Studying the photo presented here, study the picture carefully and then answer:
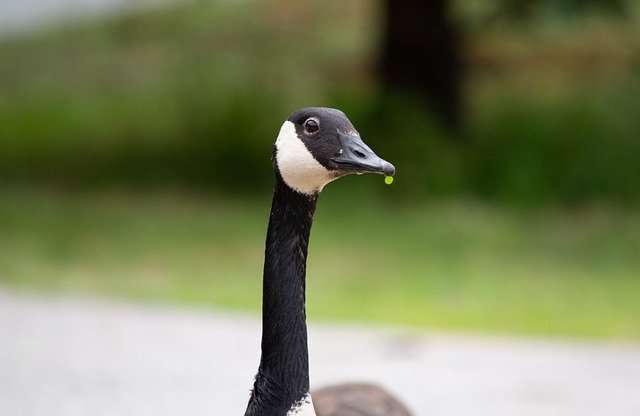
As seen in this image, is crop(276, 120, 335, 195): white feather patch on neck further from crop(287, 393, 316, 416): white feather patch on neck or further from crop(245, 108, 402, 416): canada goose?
crop(287, 393, 316, 416): white feather patch on neck

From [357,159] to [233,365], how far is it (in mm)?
4299

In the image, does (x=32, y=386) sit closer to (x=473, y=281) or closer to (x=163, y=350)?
(x=163, y=350)

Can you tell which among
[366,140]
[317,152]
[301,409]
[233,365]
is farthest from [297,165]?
[366,140]

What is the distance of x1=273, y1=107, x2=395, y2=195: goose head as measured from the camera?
11.9ft

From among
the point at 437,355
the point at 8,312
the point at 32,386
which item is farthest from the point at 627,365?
the point at 8,312

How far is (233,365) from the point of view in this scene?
772 cm

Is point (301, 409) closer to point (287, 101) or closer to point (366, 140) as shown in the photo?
point (366, 140)

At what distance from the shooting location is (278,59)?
17766mm

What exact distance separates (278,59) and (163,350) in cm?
1025

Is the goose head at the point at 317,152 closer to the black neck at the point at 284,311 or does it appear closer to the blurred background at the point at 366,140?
the black neck at the point at 284,311

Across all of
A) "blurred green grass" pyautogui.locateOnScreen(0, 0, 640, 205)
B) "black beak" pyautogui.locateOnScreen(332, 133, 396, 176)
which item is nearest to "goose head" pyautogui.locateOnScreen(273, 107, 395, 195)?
"black beak" pyautogui.locateOnScreen(332, 133, 396, 176)

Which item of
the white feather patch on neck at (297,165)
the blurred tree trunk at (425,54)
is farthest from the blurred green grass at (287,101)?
the white feather patch on neck at (297,165)

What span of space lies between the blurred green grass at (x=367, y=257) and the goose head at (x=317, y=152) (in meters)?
5.42

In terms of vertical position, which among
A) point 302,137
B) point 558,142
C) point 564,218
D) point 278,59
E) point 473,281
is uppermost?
point 278,59
